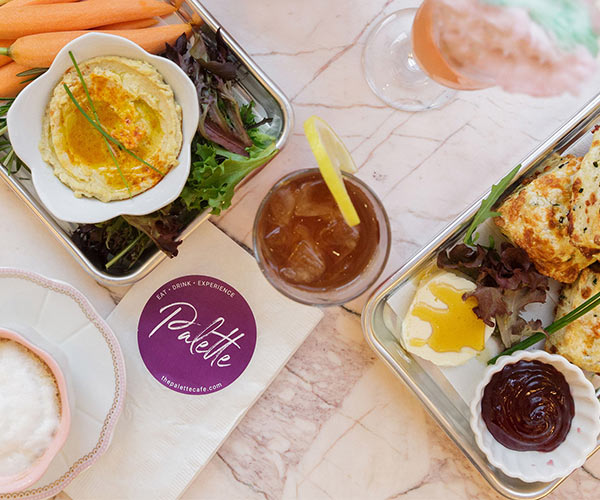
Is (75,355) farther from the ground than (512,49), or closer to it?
closer to it

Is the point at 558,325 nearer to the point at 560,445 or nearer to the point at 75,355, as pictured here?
the point at 560,445

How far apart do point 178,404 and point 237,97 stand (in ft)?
2.88

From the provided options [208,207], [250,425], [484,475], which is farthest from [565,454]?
[208,207]

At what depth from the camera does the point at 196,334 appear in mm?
1626

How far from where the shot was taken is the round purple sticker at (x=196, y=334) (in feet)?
5.27

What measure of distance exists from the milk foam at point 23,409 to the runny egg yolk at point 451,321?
0.97m

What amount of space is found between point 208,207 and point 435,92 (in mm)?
720

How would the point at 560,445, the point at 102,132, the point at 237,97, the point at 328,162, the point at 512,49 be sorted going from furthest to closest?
the point at 237,97 → the point at 560,445 → the point at 102,132 → the point at 328,162 → the point at 512,49

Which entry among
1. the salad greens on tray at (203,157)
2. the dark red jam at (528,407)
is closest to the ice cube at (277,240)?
the salad greens on tray at (203,157)

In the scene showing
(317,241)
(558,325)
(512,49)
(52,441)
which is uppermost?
(512,49)

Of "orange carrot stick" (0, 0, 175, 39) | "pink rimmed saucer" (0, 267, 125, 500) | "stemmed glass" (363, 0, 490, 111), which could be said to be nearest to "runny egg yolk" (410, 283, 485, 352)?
"stemmed glass" (363, 0, 490, 111)

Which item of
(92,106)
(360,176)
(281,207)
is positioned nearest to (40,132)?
(92,106)

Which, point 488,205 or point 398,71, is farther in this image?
point 398,71

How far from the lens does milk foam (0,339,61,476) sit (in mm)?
1410
